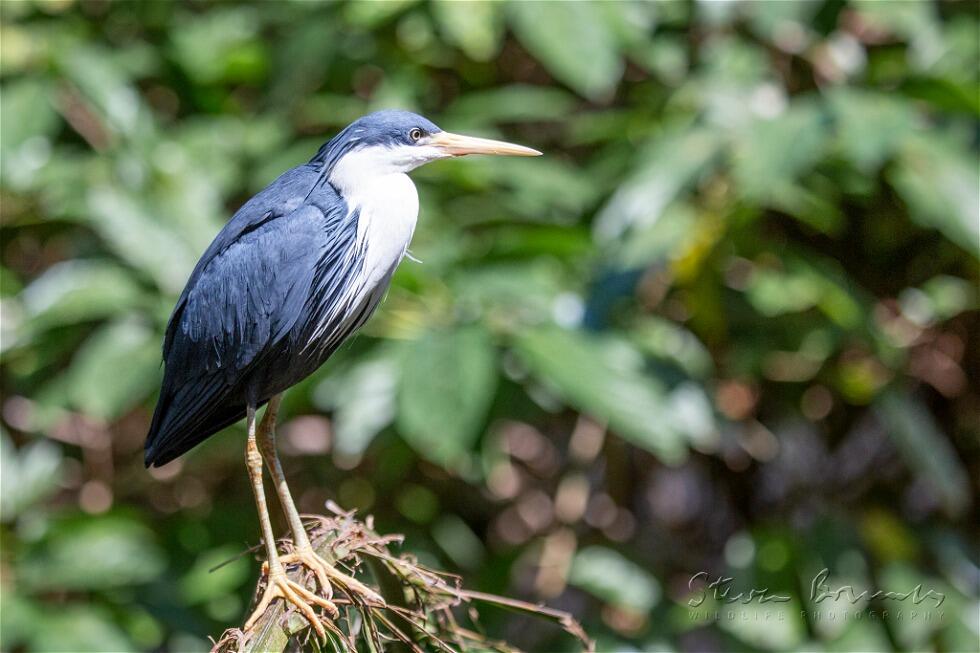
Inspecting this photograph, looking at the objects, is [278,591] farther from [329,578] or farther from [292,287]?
[292,287]

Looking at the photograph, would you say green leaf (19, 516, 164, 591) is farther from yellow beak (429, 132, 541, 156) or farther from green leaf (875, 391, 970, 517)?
green leaf (875, 391, 970, 517)

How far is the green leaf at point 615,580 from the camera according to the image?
3318mm

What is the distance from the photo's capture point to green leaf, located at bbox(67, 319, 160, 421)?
2797 mm

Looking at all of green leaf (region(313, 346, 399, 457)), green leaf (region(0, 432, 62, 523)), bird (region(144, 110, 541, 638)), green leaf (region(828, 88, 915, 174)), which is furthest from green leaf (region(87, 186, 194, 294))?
green leaf (region(828, 88, 915, 174))

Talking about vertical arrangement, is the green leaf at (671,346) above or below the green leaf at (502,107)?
below

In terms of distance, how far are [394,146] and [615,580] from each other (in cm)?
173

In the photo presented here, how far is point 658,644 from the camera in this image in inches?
124

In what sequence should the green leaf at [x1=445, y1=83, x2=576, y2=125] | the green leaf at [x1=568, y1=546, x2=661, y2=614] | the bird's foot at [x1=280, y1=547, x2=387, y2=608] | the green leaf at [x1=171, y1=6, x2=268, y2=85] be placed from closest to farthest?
the bird's foot at [x1=280, y1=547, x2=387, y2=608]
the green leaf at [x1=568, y1=546, x2=661, y2=614]
the green leaf at [x1=445, y1=83, x2=576, y2=125]
the green leaf at [x1=171, y1=6, x2=268, y2=85]

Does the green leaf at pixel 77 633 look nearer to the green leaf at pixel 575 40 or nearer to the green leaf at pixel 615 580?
the green leaf at pixel 615 580

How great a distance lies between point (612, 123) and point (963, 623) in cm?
172

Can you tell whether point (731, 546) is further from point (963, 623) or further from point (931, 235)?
point (931, 235)

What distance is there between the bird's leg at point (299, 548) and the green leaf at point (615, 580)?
144cm

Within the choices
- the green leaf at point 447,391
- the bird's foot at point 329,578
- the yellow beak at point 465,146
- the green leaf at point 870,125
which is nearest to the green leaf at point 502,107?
the green leaf at point 870,125

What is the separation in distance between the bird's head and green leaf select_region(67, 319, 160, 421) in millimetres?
971
